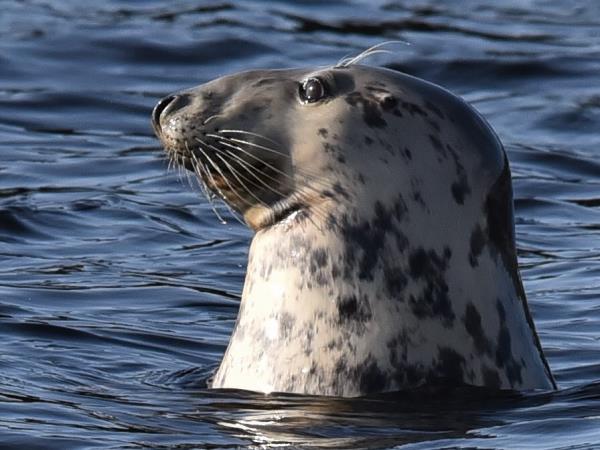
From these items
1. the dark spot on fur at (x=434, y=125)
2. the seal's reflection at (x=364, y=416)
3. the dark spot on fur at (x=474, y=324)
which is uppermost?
the dark spot on fur at (x=434, y=125)

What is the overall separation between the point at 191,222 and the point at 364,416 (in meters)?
5.04

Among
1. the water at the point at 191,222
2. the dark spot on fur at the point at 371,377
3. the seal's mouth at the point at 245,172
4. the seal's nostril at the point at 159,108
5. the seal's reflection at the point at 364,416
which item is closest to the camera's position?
the seal's reflection at the point at 364,416

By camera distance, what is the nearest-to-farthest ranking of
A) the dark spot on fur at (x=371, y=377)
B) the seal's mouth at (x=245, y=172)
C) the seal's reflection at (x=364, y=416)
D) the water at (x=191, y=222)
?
the seal's reflection at (x=364, y=416) < the water at (x=191, y=222) < the dark spot on fur at (x=371, y=377) < the seal's mouth at (x=245, y=172)

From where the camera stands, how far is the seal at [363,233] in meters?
7.08

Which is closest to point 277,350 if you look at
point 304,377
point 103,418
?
point 304,377

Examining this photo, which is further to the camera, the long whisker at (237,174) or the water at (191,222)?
the long whisker at (237,174)

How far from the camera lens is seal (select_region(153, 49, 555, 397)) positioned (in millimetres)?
7078

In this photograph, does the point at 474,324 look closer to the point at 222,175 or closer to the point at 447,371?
the point at 447,371

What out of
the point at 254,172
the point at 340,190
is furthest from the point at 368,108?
the point at 254,172

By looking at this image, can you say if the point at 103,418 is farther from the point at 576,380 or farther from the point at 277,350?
the point at 576,380

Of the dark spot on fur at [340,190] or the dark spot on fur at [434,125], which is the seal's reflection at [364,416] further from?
the dark spot on fur at [434,125]

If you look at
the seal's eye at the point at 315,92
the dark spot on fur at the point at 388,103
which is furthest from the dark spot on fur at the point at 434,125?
the seal's eye at the point at 315,92

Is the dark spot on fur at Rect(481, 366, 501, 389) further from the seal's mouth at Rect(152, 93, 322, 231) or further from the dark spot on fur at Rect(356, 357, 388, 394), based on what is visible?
the seal's mouth at Rect(152, 93, 322, 231)

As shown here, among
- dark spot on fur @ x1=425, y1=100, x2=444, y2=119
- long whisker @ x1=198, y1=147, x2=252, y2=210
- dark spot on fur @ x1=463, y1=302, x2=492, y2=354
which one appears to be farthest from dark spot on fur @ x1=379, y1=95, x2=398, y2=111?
dark spot on fur @ x1=463, y1=302, x2=492, y2=354
